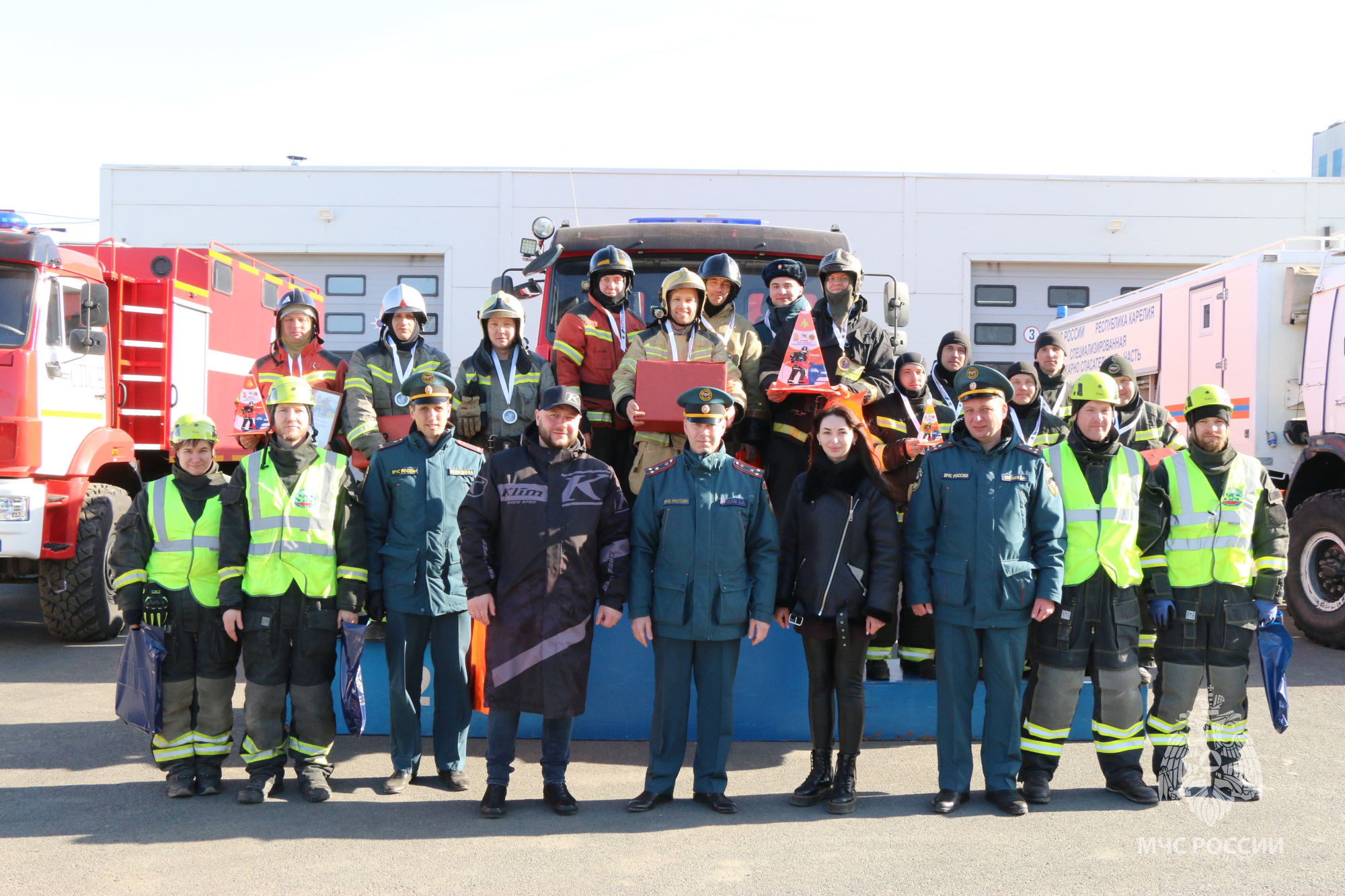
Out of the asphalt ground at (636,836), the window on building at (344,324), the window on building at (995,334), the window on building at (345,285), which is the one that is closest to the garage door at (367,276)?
the window on building at (345,285)

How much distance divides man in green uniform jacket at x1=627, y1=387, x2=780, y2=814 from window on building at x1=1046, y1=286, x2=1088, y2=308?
14.5m

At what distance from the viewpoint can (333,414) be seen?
20.7 feet

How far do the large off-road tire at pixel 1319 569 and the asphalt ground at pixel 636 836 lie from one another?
9.87 ft

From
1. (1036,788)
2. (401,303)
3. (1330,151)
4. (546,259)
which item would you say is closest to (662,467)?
(401,303)

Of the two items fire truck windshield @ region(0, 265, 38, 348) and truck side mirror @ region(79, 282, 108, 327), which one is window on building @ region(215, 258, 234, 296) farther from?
fire truck windshield @ region(0, 265, 38, 348)

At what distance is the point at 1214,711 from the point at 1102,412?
157 centimetres

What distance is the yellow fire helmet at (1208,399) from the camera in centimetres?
486

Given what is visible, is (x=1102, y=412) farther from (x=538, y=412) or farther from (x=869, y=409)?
(x=538, y=412)

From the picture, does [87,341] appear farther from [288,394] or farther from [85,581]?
[288,394]

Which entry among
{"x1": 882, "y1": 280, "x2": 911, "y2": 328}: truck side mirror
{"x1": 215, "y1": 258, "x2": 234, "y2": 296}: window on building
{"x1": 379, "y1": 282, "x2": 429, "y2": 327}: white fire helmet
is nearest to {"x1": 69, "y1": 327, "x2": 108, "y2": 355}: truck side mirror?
{"x1": 215, "y1": 258, "x2": 234, "y2": 296}: window on building

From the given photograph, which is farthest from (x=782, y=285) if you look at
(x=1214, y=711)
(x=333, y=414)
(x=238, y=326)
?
(x=238, y=326)

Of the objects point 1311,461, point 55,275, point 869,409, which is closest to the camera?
point 869,409

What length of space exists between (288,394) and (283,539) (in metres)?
0.70

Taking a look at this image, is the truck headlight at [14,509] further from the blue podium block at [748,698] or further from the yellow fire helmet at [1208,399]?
the yellow fire helmet at [1208,399]
